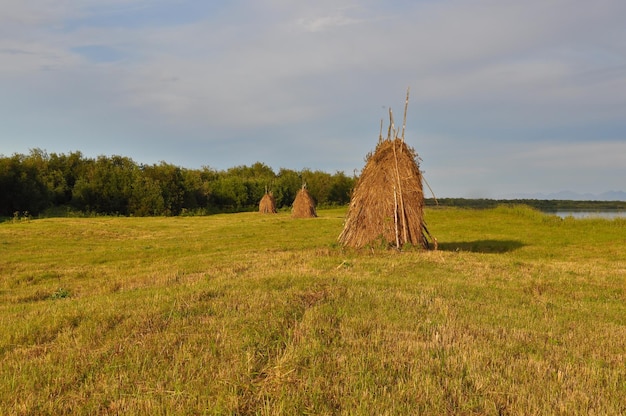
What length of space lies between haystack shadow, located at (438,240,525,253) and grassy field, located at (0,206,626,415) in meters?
9.45

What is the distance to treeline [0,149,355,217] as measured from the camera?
48.9 meters

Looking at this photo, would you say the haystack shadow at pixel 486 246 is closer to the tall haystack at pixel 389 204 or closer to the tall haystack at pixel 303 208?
the tall haystack at pixel 389 204

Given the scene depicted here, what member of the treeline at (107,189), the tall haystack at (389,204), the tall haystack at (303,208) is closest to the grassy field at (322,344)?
the tall haystack at (389,204)

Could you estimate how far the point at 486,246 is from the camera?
73.6ft

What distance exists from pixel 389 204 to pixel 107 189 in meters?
55.0

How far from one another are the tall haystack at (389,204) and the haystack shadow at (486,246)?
17.0 feet

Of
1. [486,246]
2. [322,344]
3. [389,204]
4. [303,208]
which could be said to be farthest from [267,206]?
[322,344]

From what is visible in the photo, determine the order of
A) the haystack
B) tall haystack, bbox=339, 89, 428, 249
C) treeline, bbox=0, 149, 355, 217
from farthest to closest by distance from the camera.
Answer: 1. the haystack
2. treeline, bbox=0, 149, 355, 217
3. tall haystack, bbox=339, 89, 428, 249

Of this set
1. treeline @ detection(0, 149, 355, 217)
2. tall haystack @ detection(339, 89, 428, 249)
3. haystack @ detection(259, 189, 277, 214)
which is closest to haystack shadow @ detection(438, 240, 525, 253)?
tall haystack @ detection(339, 89, 428, 249)

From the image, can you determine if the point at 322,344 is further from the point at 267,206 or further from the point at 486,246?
the point at 267,206

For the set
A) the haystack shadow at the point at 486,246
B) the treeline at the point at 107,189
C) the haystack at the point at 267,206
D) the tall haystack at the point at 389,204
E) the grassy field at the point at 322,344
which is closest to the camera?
the grassy field at the point at 322,344

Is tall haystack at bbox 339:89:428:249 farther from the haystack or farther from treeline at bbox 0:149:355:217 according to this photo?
treeline at bbox 0:149:355:217

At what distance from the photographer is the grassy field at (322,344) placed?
155 inches

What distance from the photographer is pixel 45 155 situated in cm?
6312
